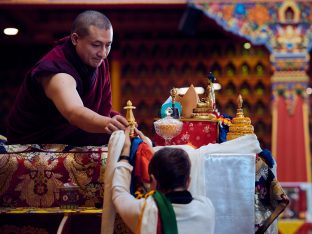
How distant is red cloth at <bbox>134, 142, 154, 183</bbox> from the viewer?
2340 mm

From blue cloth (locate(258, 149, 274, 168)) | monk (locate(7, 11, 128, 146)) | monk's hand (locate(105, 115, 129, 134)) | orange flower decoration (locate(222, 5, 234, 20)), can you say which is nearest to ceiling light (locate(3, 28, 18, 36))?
orange flower decoration (locate(222, 5, 234, 20))

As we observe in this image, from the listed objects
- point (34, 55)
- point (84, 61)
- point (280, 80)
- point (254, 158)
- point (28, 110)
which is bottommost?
point (254, 158)

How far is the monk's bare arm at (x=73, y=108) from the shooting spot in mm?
2408

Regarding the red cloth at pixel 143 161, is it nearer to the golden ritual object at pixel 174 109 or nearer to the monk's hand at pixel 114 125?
the monk's hand at pixel 114 125

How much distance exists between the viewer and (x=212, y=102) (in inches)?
120

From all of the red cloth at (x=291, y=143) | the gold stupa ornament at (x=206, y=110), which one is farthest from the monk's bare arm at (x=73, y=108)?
the red cloth at (x=291, y=143)

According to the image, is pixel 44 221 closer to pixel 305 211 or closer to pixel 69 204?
pixel 69 204

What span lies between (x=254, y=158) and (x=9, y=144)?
1102 mm

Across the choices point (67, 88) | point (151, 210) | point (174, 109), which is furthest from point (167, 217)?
point (174, 109)

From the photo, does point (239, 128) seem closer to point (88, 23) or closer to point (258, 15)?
point (88, 23)

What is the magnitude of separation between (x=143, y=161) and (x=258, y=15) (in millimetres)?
4205

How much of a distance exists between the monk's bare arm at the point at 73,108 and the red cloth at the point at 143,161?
0.11m

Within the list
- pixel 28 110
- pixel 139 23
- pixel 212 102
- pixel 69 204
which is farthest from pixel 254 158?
pixel 139 23

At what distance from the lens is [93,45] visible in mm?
2750
